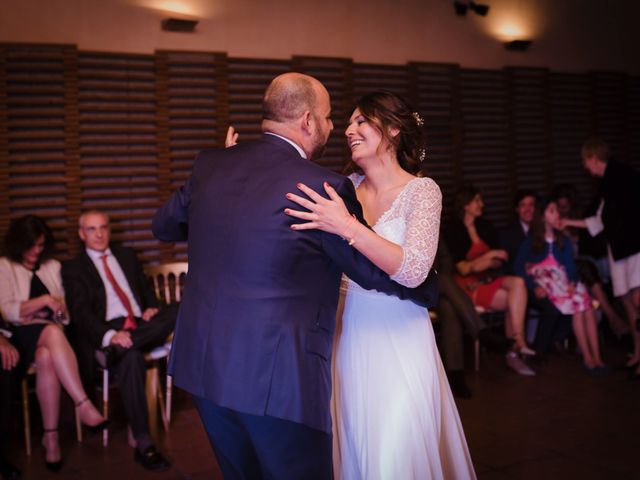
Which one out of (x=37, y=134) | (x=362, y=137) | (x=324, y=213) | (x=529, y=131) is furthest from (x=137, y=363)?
(x=529, y=131)

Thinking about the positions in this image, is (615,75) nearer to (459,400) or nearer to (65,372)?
(459,400)

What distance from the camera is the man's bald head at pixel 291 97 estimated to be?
226 centimetres

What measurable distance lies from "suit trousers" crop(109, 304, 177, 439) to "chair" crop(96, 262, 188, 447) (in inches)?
3.0

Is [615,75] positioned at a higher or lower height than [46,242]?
higher

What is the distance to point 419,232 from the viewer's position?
8.53 feet

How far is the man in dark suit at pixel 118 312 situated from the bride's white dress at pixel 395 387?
195cm

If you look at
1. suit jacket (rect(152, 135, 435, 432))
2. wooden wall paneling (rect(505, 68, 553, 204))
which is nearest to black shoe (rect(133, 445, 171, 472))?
suit jacket (rect(152, 135, 435, 432))

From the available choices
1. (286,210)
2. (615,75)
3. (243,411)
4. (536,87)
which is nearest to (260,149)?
(286,210)

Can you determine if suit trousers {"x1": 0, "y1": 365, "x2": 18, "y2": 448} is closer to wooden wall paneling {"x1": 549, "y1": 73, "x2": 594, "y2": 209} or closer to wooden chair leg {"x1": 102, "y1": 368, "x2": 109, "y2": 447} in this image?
wooden chair leg {"x1": 102, "y1": 368, "x2": 109, "y2": 447}

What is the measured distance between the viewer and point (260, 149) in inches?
89.1

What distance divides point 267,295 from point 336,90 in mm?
4643

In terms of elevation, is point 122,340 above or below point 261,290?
below

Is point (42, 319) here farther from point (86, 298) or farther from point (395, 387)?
point (395, 387)

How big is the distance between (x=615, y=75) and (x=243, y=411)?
7.27m
